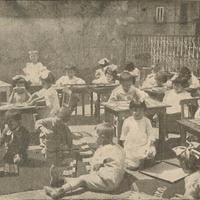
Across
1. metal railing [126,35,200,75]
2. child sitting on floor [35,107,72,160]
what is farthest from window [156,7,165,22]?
child sitting on floor [35,107,72,160]

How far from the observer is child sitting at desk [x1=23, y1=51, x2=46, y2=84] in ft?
18.1

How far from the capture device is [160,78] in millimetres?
5336

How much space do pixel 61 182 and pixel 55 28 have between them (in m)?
2.33

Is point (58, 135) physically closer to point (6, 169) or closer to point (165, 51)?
point (6, 169)

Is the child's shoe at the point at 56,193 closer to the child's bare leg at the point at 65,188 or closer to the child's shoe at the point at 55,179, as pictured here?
the child's bare leg at the point at 65,188

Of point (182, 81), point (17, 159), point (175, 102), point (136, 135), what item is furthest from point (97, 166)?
point (182, 81)

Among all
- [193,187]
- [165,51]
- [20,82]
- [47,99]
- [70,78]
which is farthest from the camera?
[165,51]

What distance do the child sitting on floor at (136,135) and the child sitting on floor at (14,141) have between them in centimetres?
88

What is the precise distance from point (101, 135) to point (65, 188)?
48 cm

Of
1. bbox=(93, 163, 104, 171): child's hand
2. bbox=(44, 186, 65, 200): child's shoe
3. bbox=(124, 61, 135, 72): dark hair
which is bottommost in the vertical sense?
bbox=(44, 186, 65, 200): child's shoe

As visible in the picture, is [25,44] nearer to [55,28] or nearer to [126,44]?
[55,28]

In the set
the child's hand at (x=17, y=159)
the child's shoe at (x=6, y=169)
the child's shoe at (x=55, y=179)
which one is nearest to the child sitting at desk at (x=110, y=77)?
the child's hand at (x=17, y=159)

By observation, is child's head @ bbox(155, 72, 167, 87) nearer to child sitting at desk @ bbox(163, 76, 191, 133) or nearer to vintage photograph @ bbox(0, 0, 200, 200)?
vintage photograph @ bbox(0, 0, 200, 200)

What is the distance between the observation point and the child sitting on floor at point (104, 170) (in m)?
3.33
